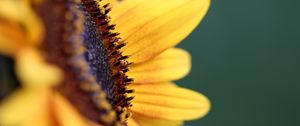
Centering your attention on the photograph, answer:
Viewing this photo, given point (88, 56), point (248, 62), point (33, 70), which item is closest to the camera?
point (33, 70)

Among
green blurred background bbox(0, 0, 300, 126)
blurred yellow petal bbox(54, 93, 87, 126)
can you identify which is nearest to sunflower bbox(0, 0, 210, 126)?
blurred yellow petal bbox(54, 93, 87, 126)

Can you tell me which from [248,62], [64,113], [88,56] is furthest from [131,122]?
[248,62]

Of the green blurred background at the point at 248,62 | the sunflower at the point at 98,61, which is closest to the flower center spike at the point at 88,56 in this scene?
the sunflower at the point at 98,61

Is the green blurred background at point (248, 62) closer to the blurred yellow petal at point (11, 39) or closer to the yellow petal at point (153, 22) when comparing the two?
the yellow petal at point (153, 22)

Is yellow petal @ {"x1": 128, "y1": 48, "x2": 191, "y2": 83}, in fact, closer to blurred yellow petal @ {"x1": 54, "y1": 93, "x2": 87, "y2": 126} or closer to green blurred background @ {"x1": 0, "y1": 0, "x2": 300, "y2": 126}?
blurred yellow petal @ {"x1": 54, "y1": 93, "x2": 87, "y2": 126}

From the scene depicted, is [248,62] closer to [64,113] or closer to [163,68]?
[163,68]

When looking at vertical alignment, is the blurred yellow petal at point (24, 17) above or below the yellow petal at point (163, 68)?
below

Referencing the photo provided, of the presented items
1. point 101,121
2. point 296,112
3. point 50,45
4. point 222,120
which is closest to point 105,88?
point 101,121
